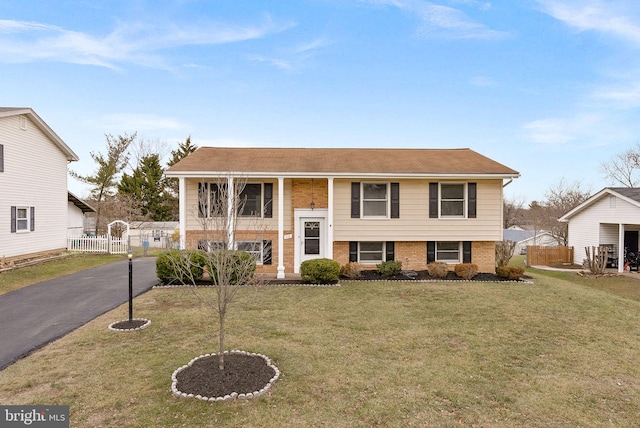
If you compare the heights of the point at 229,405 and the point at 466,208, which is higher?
the point at 466,208

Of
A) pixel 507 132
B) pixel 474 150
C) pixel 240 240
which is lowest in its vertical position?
pixel 240 240

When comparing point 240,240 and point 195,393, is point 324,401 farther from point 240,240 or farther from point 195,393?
point 240,240

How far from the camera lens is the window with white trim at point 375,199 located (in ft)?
47.8

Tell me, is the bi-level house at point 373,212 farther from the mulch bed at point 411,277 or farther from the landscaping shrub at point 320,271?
the landscaping shrub at point 320,271

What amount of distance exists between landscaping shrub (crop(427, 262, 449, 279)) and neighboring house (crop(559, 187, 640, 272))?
12.2 m

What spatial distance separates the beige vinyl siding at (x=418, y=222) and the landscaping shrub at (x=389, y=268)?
3.49 ft

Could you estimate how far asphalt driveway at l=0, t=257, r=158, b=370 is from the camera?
6.87 m

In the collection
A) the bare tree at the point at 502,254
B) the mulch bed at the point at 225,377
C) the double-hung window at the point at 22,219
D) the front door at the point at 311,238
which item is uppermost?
the double-hung window at the point at 22,219

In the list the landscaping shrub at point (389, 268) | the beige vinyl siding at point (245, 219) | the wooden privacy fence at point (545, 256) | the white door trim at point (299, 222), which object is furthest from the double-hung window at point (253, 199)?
the wooden privacy fence at point (545, 256)

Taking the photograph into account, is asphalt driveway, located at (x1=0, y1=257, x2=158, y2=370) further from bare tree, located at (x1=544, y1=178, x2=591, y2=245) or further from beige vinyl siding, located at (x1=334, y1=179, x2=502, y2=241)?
bare tree, located at (x1=544, y1=178, x2=591, y2=245)

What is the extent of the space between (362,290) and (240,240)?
5404 millimetres

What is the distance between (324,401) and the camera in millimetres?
4551

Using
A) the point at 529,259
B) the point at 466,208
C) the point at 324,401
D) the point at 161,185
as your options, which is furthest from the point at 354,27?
the point at 161,185

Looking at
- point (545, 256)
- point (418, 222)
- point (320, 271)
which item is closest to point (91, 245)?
point (320, 271)
